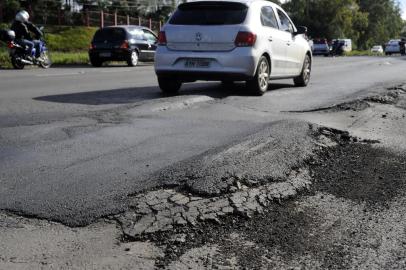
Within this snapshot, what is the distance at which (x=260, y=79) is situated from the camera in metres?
9.88

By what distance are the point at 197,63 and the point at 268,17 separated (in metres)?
1.96

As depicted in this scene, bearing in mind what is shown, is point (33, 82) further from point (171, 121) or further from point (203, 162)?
point (203, 162)

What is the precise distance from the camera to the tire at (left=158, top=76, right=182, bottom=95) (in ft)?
33.0

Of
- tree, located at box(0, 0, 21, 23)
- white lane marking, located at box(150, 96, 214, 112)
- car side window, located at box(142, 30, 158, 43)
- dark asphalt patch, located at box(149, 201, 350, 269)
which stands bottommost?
dark asphalt patch, located at box(149, 201, 350, 269)

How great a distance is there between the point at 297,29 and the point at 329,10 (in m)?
71.8

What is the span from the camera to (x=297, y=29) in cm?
1169

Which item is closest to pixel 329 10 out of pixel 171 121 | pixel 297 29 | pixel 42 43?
pixel 42 43

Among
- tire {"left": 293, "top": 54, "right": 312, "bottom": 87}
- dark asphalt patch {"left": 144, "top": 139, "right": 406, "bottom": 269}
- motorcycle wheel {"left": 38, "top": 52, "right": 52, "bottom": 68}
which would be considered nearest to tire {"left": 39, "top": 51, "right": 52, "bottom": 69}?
motorcycle wheel {"left": 38, "top": 52, "right": 52, "bottom": 68}

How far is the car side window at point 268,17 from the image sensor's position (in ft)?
33.4

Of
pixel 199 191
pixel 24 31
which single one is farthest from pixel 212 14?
pixel 24 31

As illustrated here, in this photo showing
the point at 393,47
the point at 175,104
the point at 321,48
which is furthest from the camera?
the point at 393,47

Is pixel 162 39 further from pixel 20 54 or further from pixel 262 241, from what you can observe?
pixel 20 54

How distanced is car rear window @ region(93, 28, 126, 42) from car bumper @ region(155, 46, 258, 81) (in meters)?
12.8

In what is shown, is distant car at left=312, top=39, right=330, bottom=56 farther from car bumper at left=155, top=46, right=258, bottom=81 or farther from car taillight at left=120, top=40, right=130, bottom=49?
car bumper at left=155, top=46, right=258, bottom=81
